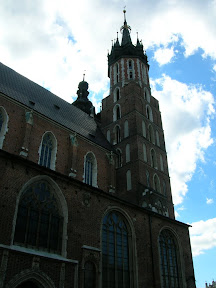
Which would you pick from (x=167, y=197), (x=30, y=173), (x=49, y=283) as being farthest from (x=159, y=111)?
(x=49, y=283)

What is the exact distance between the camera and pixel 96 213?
15250 mm

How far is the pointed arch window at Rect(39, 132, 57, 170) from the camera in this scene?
2131 centimetres

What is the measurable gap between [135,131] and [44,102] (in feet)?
30.8

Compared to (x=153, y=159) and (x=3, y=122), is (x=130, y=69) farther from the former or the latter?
(x=3, y=122)

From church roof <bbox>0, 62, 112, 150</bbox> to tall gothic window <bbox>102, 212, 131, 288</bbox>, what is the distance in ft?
34.4

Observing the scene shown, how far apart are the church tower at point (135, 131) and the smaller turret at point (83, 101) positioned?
5.84 metres

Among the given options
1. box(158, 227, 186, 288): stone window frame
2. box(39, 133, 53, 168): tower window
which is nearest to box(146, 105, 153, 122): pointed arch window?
box(39, 133, 53, 168): tower window

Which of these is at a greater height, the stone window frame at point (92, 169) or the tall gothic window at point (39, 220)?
the stone window frame at point (92, 169)

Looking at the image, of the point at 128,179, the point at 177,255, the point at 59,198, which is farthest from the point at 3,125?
the point at 177,255

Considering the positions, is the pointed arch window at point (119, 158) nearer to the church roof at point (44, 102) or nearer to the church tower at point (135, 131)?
the church tower at point (135, 131)

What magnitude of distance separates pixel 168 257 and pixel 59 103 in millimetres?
16834

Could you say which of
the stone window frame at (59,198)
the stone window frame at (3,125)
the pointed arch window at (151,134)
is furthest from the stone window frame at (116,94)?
the stone window frame at (59,198)

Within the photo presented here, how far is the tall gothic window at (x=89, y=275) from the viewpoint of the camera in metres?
13.4

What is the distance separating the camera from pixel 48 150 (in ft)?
72.3
